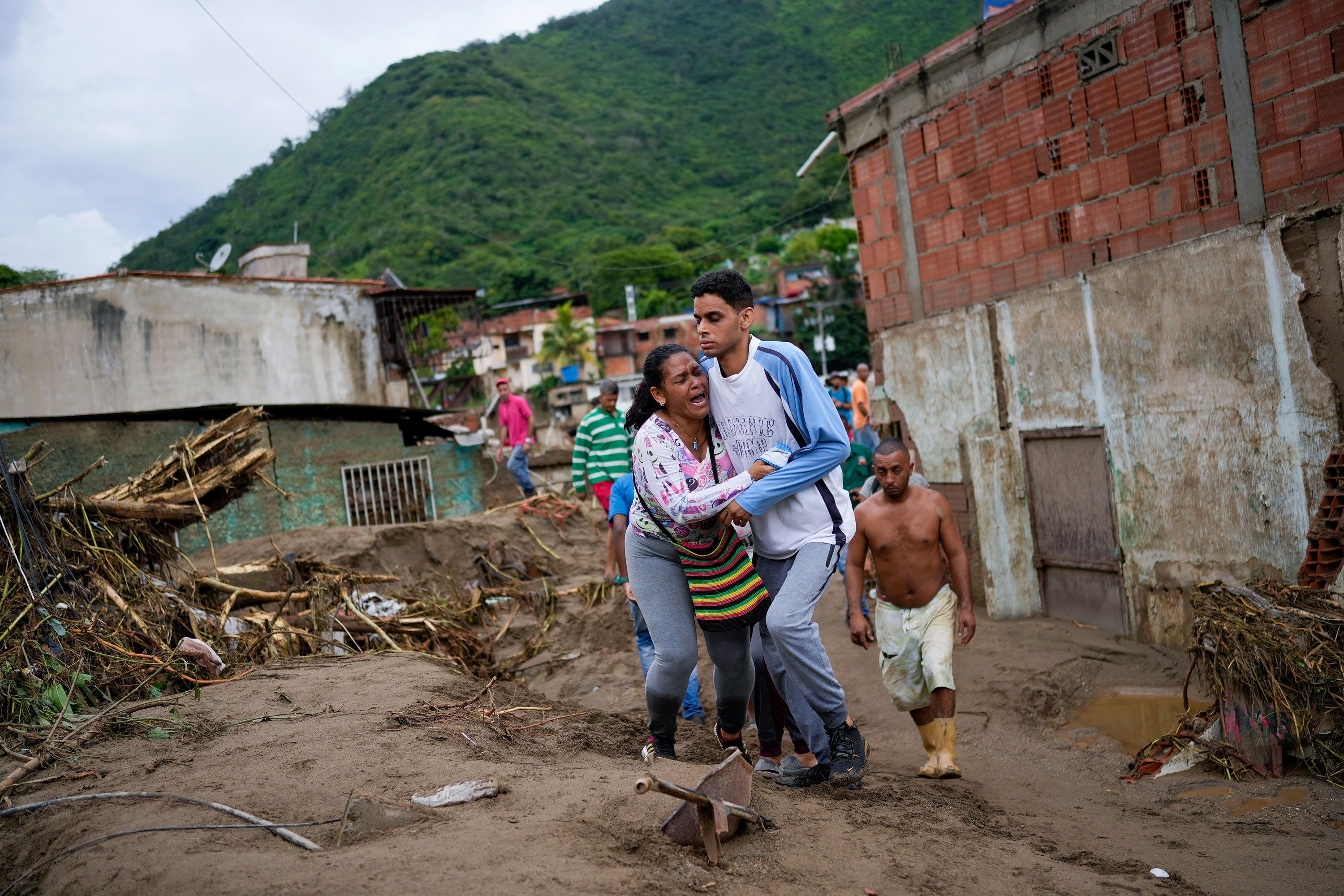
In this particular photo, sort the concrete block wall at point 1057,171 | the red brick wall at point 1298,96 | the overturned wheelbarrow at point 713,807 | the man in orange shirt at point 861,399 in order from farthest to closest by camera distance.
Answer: the man in orange shirt at point 861,399 → the concrete block wall at point 1057,171 → the red brick wall at point 1298,96 → the overturned wheelbarrow at point 713,807

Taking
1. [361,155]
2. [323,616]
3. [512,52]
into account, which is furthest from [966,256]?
[512,52]

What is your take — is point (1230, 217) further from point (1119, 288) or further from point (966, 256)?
point (966, 256)

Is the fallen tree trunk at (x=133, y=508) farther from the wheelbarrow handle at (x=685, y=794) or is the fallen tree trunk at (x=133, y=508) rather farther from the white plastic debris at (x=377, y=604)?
the wheelbarrow handle at (x=685, y=794)

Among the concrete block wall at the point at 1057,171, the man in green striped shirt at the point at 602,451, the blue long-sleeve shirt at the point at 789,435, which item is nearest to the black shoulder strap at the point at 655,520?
the blue long-sleeve shirt at the point at 789,435

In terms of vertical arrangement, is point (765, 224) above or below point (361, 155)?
below

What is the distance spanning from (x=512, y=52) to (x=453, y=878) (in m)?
95.3

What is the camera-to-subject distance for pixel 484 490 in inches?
743

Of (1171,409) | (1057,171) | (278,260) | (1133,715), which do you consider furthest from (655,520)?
(278,260)

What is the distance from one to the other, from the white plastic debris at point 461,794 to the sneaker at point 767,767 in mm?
1343

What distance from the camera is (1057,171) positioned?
24.4ft

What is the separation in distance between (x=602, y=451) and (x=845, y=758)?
11.2ft

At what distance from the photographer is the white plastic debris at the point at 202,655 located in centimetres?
565

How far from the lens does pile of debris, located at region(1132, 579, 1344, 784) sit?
434 centimetres

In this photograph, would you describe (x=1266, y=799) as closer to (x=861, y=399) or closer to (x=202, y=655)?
(x=202, y=655)
